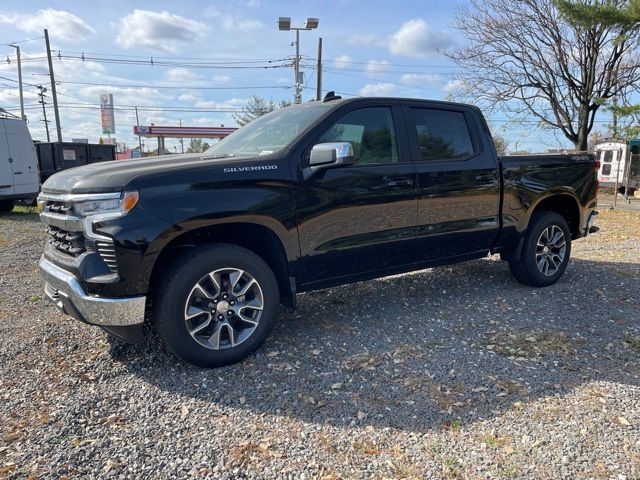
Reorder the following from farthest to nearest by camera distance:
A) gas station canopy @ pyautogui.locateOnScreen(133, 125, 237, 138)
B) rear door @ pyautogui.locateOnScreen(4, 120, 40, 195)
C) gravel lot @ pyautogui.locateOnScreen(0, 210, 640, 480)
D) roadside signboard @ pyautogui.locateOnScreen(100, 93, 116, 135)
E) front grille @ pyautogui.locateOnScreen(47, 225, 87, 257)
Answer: roadside signboard @ pyautogui.locateOnScreen(100, 93, 116, 135) < gas station canopy @ pyautogui.locateOnScreen(133, 125, 237, 138) < rear door @ pyautogui.locateOnScreen(4, 120, 40, 195) < front grille @ pyautogui.locateOnScreen(47, 225, 87, 257) < gravel lot @ pyautogui.locateOnScreen(0, 210, 640, 480)

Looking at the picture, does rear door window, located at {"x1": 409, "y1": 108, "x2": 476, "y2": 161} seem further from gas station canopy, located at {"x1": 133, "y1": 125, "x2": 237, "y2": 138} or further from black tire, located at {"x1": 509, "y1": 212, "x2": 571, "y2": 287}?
gas station canopy, located at {"x1": 133, "y1": 125, "x2": 237, "y2": 138}

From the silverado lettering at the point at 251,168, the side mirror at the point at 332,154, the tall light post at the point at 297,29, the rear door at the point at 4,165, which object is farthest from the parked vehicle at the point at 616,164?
the rear door at the point at 4,165

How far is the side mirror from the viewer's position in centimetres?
349

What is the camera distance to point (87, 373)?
344cm

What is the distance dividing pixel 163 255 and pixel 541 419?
2.64 m

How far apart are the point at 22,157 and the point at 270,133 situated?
12.0 meters

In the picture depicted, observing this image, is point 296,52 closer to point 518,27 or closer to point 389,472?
point 518,27

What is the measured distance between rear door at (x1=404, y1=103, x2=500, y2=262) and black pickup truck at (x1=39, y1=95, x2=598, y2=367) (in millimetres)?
13

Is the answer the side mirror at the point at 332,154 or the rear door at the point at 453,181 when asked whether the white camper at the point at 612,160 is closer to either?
the rear door at the point at 453,181

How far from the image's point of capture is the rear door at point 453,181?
441cm

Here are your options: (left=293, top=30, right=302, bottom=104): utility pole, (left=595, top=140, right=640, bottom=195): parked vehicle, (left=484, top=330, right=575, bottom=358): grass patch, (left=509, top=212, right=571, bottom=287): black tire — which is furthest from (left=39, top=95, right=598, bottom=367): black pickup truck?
(left=293, top=30, right=302, bottom=104): utility pole

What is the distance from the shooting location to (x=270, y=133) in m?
4.22

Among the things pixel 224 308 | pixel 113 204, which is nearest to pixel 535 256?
pixel 224 308

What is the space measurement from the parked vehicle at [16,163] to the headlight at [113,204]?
1197 cm
